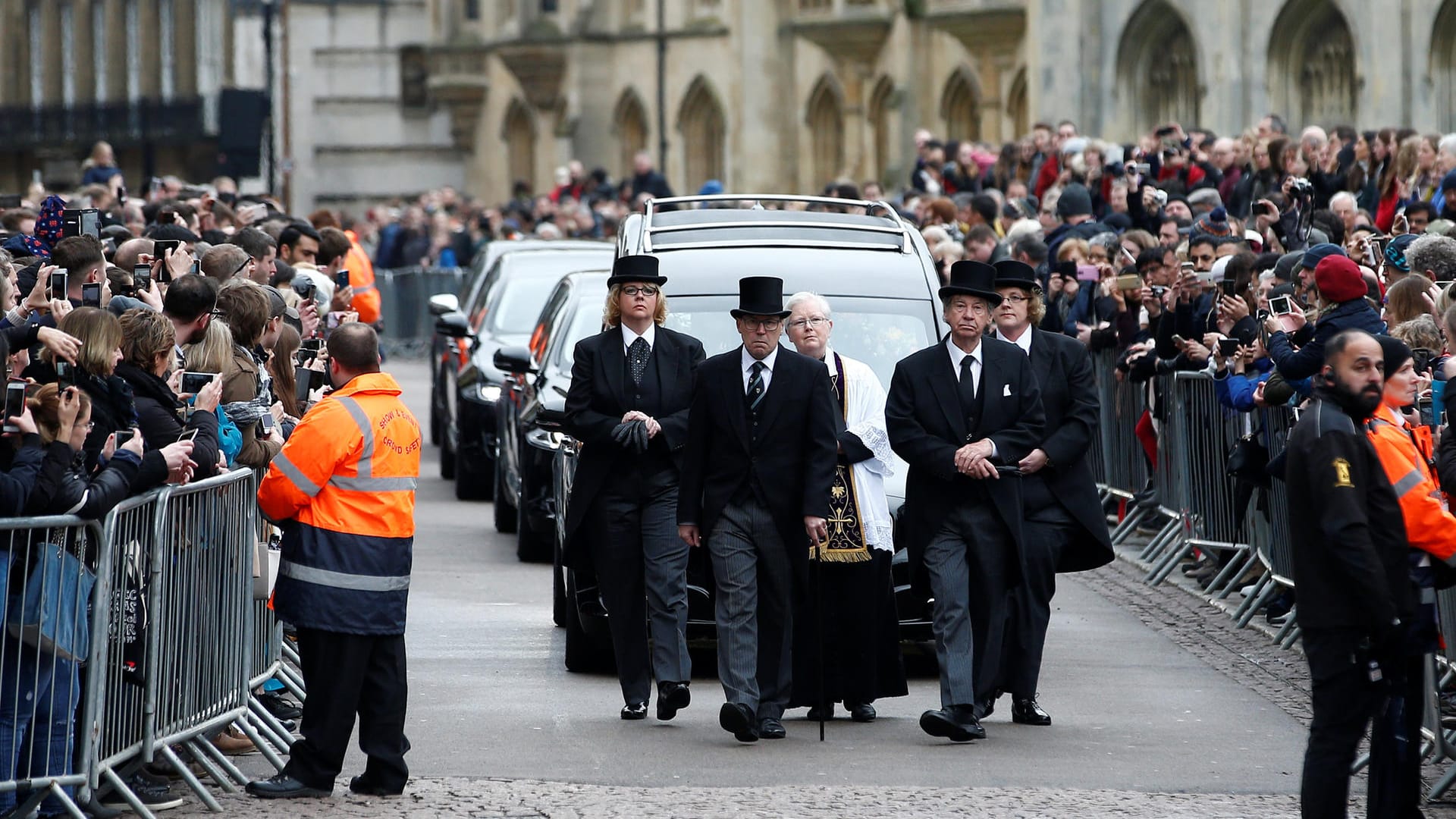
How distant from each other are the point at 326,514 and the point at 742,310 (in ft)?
7.20

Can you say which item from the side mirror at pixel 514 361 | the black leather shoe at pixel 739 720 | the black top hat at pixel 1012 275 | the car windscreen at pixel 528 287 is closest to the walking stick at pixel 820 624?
the black leather shoe at pixel 739 720

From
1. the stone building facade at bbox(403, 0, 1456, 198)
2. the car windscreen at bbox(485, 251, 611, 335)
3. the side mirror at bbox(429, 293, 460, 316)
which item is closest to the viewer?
the side mirror at bbox(429, 293, 460, 316)

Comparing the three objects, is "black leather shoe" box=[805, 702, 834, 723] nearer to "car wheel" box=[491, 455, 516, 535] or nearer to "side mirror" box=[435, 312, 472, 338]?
"car wheel" box=[491, 455, 516, 535]

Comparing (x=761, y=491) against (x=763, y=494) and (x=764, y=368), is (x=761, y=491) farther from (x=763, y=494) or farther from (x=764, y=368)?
(x=764, y=368)

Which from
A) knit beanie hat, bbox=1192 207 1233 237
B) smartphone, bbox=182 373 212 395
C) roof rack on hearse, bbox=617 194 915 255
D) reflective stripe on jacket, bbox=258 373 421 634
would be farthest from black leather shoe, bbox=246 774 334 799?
knit beanie hat, bbox=1192 207 1233 237

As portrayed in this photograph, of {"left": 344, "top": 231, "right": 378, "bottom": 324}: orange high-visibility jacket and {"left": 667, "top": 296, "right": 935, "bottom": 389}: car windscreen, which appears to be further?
{"left": 344, "top": 231, "right": 378, "bottom": 324}: orange high-visibility jacket

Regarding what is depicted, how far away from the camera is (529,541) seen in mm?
15500

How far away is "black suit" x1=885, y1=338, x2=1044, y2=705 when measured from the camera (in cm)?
1006

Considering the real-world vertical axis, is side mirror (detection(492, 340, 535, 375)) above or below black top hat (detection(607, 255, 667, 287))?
below

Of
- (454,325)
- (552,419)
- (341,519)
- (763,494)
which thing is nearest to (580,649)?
(552,419)

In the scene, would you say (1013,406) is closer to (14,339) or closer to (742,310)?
(742,310)

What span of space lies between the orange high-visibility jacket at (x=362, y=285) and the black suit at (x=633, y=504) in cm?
754

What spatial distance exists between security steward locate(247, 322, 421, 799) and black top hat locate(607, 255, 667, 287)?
2055 mm

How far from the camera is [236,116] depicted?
2747cm
